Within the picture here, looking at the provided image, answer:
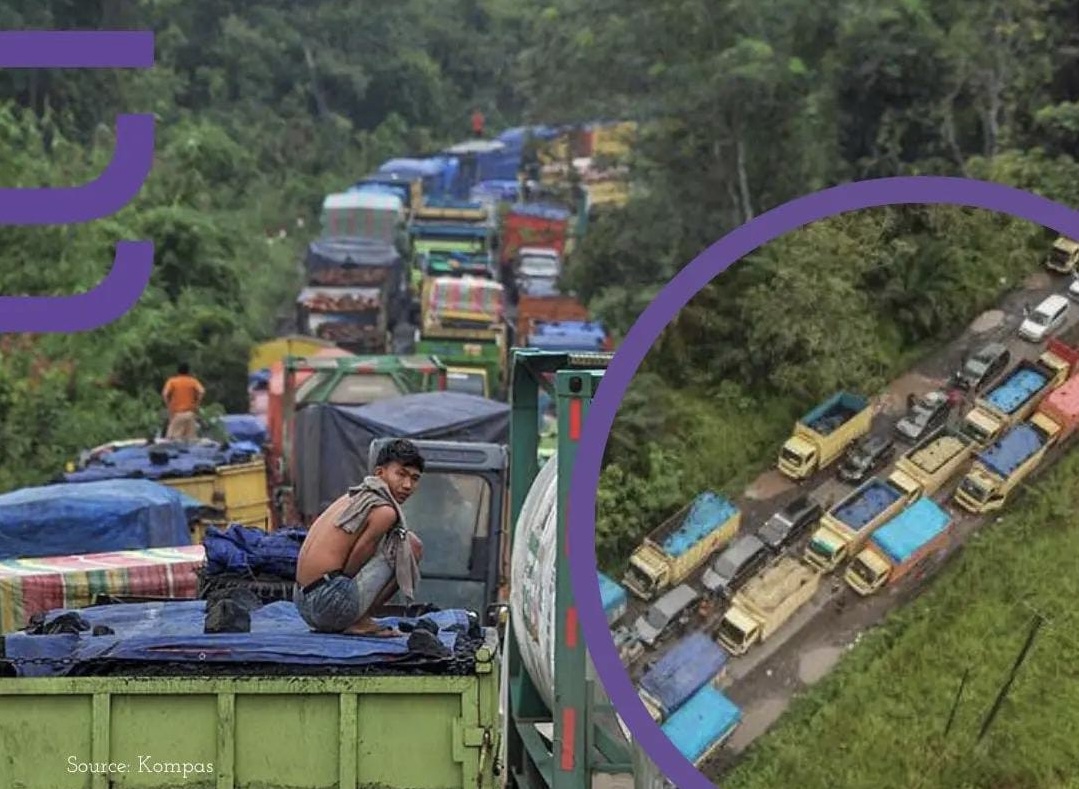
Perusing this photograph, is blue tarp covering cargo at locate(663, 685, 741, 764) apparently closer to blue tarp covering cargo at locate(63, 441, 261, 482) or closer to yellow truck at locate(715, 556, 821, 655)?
yellow truck at locate(715, 556, 821, 655)

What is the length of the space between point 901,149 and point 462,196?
59.5 feet

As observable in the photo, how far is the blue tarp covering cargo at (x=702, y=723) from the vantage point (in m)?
3.48

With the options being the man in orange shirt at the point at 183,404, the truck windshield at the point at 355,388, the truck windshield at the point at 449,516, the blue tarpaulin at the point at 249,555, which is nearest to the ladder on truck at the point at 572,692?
the blue tarpaulin at the point at 249,555

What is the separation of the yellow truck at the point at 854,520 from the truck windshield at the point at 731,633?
22 cm

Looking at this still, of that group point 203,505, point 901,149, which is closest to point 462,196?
point 901,149

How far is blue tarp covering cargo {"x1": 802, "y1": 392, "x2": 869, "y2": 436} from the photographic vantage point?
142 inches

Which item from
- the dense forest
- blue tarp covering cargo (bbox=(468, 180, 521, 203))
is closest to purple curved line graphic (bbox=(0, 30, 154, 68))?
the dense forest

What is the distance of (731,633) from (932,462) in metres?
0.59

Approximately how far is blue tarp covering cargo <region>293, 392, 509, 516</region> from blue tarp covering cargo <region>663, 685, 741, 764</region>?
6.13m

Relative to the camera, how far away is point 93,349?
1608 centimetres

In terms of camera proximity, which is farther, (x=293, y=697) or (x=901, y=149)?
(x=901, y=149)

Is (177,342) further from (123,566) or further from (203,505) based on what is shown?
(123,566)

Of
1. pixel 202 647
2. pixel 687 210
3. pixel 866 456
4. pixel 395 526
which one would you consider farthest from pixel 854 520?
pixel 687 210

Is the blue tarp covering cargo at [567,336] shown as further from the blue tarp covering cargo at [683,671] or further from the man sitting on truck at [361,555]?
the blue tarp covering cargo at [683,671]
